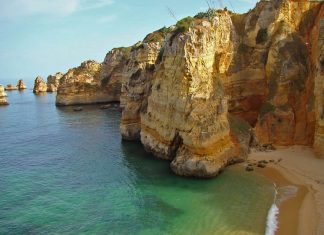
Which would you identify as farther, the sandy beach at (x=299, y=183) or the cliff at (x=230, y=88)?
the cliff at (x=230, y=88)

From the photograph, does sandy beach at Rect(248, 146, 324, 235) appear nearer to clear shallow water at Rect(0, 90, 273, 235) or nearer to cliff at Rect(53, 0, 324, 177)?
clear shallow water at Rect(0, 90, 273, 235)

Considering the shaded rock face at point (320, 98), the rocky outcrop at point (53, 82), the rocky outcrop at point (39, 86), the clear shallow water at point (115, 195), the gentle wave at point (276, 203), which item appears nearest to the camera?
the gentle wave at point (276, 203)

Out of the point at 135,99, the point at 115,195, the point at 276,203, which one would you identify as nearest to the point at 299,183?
the point at 276,203

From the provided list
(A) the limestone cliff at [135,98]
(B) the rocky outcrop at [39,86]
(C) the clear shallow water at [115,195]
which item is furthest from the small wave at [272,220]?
(B) the rocky outcrop at [39,86]

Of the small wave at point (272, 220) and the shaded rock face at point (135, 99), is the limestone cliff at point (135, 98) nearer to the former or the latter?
the shaded rock face at point (135, 99)

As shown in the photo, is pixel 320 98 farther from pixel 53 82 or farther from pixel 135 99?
pixel 53 82

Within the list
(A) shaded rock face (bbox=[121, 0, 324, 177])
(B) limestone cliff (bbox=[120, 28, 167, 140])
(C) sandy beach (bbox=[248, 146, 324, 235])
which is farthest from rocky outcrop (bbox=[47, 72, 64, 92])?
(C) sandy beach (bbox=[248, 146, 324, 235])

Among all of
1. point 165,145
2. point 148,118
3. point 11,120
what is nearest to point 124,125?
point 148,118
